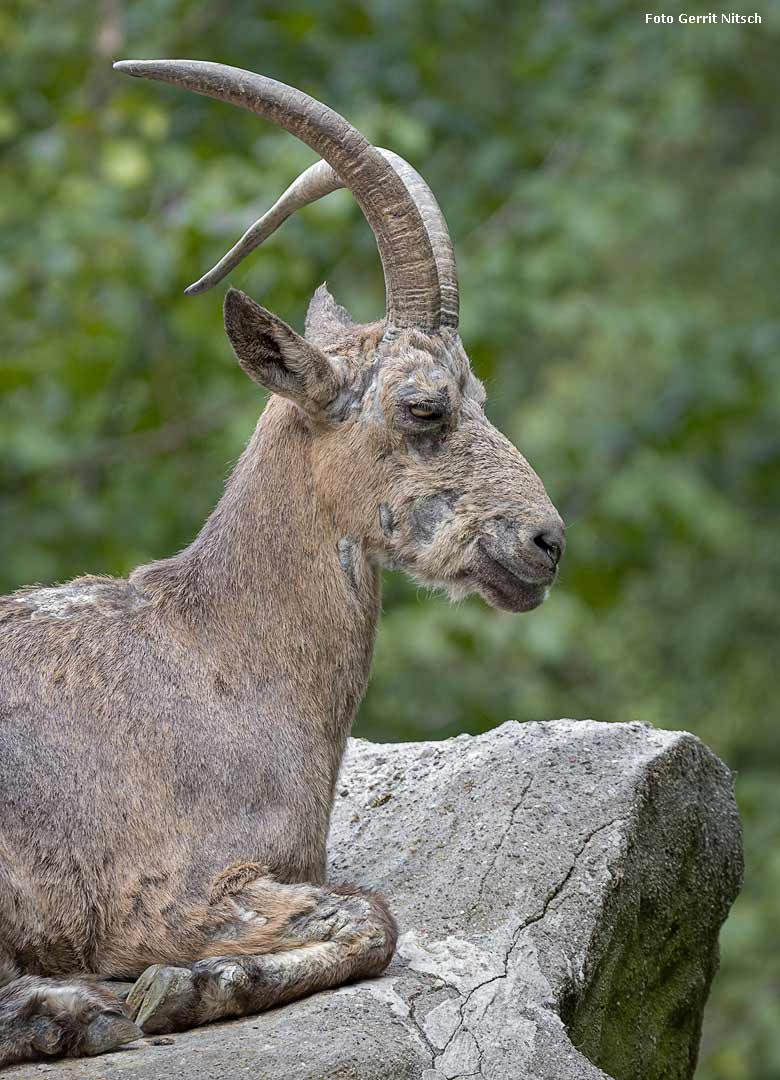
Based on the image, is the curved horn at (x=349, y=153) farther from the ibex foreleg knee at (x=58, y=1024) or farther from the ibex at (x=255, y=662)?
the ibex foreleg knee at (x=58, y=1024)

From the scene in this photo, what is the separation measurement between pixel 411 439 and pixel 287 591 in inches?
29.5

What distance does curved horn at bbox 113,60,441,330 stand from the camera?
607cm

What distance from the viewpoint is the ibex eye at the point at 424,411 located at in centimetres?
639

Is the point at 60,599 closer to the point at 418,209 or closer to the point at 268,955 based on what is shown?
the point at 268,955

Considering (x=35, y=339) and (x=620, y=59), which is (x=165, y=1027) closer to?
(x=35, y=339)

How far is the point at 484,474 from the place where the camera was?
6.40 meters

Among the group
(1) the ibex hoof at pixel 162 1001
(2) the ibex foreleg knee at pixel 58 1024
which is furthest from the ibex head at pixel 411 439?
(2) the ibex foreleg knee at pixel 58 1024

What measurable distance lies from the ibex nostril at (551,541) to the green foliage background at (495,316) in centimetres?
626

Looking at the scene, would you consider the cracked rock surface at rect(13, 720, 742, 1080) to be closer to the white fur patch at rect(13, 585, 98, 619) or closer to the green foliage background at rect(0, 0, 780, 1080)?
the white fur patch at rect(13, 585, 98, 619)

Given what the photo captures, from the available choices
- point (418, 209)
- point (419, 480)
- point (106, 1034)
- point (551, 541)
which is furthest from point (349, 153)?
point (106, 1034)

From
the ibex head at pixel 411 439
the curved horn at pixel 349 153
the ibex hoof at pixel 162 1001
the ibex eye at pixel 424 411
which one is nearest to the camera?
the ibex hoof at pixel 162 1001

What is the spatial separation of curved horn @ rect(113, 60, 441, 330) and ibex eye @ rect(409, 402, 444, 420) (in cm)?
39

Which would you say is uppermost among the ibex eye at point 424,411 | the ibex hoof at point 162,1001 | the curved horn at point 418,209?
the curved horn at point 418,209

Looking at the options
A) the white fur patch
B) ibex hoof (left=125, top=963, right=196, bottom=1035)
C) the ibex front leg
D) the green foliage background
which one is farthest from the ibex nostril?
the green foliage background
